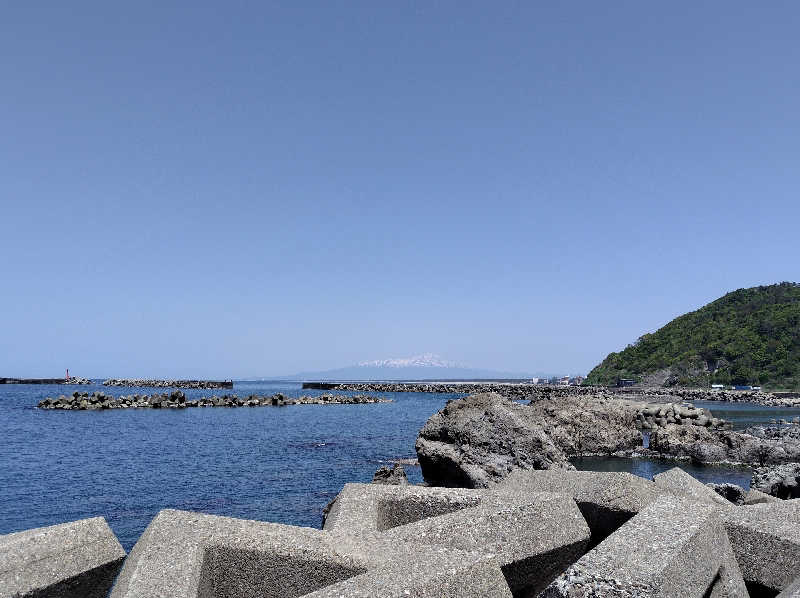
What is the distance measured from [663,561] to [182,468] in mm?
25431

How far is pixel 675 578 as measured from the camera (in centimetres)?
404

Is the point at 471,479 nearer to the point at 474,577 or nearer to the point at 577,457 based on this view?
the point at 474,577

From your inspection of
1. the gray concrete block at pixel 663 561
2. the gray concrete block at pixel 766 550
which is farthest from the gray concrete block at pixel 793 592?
the gray concrete block at pixel 766 550

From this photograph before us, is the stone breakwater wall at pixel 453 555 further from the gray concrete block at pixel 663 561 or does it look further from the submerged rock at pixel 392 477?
the submerged rock at pixel 392 477

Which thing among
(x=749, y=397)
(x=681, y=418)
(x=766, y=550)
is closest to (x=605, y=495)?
(x=766, y=550)

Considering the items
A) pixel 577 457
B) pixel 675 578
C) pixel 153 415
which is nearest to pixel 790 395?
pixel 577 457

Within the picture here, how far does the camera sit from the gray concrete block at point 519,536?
5051 mm

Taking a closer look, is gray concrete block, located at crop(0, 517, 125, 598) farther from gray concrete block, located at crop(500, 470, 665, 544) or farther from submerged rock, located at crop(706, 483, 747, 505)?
submerged rock, located at crop(706, 483, 747, 505)

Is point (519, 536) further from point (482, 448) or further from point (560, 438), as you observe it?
point (560, 438)

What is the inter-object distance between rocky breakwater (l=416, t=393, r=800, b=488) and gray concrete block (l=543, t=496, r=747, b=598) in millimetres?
8684

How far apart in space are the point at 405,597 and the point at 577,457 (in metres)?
26.3

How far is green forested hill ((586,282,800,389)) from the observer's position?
108 metres

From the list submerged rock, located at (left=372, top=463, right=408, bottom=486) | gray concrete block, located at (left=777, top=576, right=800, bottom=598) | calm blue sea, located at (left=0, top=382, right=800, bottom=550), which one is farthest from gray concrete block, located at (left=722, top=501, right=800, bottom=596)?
calm blue sea, located at (left=0, top=382, right=800, bottom=550)

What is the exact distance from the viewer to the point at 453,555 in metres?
4.14
